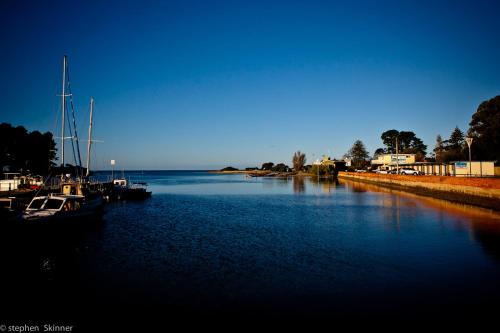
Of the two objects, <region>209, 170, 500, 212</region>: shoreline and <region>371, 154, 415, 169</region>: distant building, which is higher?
<region>371, 154, 415, 169</region>: distant building

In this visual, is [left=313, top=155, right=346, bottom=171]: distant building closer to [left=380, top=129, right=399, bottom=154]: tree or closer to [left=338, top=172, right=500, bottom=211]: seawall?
[left=380, top=129, right=399, bottom=154]: tree

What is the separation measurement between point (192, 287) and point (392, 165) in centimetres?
9358

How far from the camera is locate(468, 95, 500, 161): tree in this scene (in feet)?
202

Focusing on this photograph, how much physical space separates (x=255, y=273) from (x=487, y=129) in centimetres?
6854

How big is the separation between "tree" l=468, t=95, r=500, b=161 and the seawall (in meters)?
18.3

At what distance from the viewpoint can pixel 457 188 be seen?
125 ft

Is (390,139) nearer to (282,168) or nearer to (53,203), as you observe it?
(282,168)

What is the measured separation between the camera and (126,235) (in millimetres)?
22281

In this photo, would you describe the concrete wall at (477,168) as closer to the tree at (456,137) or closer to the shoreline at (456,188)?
the shoreline at (456,188)

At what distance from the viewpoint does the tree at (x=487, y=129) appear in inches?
2420

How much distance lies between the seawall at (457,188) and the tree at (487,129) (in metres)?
18.3

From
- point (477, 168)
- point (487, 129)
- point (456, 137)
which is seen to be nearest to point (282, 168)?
point (456, 137)

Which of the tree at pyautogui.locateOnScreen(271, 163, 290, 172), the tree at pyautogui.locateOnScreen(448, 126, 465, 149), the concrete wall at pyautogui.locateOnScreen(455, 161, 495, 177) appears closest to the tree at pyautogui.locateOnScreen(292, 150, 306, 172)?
the tree at pyautogui.locateOnScreen(271, 163, 290, 172)

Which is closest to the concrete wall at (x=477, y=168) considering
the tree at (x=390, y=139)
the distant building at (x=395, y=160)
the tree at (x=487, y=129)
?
the tree at (x=487, y=129)
